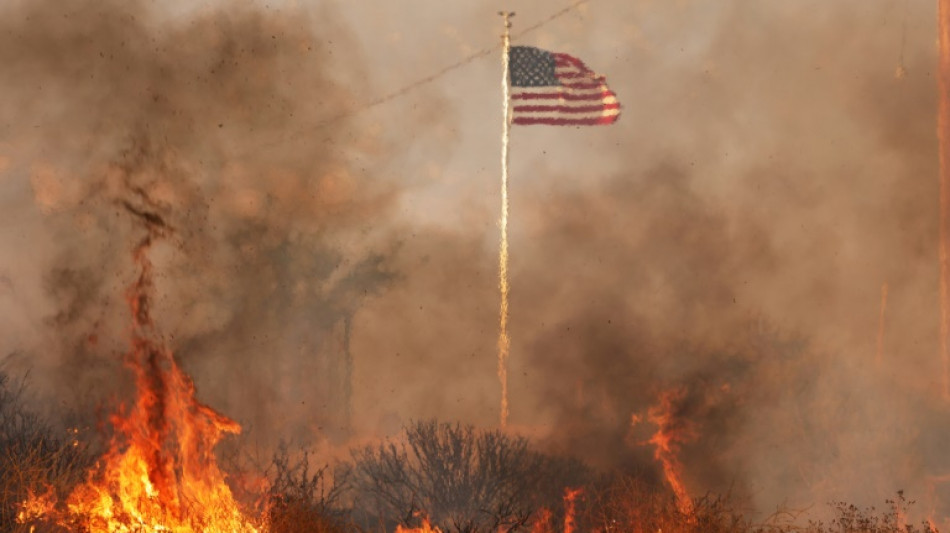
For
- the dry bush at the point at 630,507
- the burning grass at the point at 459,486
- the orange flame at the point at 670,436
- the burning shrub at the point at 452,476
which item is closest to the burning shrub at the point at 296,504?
the burning grass at the point at 459,486

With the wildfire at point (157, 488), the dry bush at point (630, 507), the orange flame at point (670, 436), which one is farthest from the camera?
the orange flame at point (670, 436)

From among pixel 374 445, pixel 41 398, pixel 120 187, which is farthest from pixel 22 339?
pixel 374 445

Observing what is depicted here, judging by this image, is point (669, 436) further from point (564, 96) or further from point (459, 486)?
point (564, 96)

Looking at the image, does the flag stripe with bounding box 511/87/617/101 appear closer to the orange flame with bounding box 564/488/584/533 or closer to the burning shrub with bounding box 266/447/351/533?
the burning shrub with bounding box 266/447/351/533

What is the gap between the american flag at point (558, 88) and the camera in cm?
3456

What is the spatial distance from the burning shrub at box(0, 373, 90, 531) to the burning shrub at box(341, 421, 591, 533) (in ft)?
46.0

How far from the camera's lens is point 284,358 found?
2542 inches

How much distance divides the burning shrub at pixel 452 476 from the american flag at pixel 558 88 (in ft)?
68.5

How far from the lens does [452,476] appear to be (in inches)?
2096

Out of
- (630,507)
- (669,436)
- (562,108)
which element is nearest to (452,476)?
(630,507)

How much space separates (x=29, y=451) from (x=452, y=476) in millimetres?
18937

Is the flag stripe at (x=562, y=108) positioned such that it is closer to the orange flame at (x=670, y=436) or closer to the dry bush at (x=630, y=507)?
the dry bush at (x=630, y=507)

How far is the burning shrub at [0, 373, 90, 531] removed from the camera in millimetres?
35469

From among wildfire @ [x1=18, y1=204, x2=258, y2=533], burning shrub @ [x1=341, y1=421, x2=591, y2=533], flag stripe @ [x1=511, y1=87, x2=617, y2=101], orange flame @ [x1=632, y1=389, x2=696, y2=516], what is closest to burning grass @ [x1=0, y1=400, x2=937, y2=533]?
burning shrub @ [x1=341, y1=421, x2=591, y2=533]
